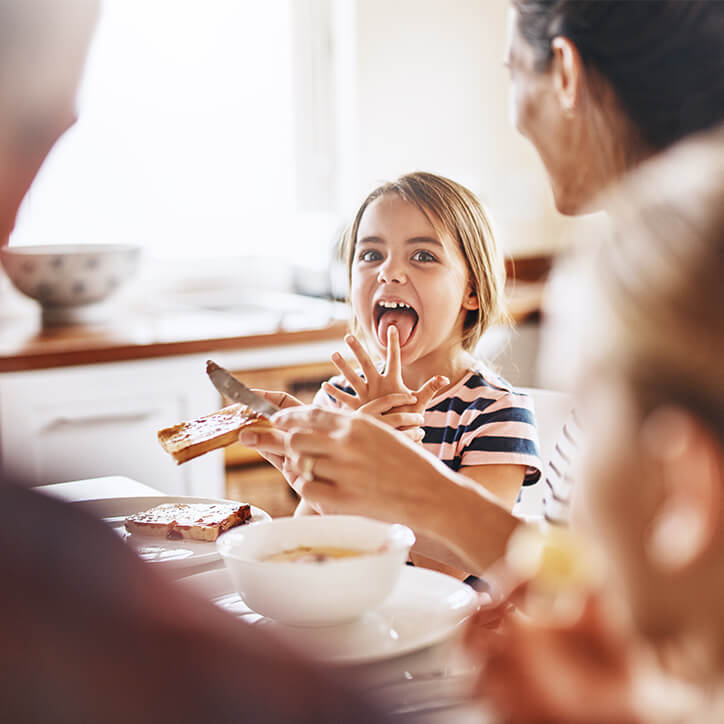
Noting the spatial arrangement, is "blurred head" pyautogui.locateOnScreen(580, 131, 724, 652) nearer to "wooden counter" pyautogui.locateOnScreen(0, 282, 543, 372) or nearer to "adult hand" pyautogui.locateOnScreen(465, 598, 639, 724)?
"adult hand" pyautogui.locateOnScreen(465, 598, 639, 724)

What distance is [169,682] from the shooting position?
0.40m

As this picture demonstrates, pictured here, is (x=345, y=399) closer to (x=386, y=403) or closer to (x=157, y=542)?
(x=386, y=403)

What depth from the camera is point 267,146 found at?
3539 mm

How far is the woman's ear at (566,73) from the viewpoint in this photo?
3.68 feet

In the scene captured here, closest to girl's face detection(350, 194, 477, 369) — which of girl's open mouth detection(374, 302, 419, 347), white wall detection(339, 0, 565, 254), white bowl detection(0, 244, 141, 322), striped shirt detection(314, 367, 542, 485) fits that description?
girl's open mouth detection(374, 302, 419, 347)

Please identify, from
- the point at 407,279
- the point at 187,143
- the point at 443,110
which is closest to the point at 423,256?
the point at 407,279

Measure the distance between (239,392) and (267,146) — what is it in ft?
8.29

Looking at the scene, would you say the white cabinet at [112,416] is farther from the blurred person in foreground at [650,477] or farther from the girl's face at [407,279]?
the blurred person in foreground at [650,477]

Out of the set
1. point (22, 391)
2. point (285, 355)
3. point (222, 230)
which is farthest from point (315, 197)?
point (22, 391)

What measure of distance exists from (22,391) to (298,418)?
173 cm

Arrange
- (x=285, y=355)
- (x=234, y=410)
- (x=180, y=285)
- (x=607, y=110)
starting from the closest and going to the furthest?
1. (x=607, y=110)
2. (x=234, y=410)
3. (x=285, y=355)
4. (x=180, y=285)

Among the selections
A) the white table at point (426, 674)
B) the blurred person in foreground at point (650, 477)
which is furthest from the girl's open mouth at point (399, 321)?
the blurred person in foreground at point (650, 477)

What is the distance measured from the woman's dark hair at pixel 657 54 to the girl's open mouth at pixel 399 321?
0.63 metres

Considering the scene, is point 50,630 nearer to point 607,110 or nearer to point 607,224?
point 607,224
